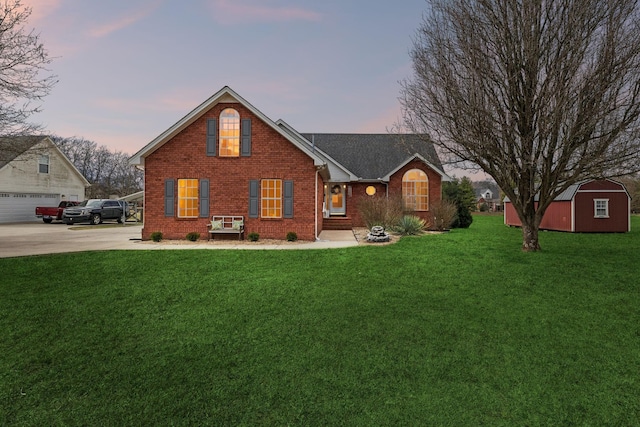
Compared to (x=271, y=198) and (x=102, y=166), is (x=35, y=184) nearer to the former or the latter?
(x=271, y=198)

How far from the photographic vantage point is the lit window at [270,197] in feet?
45.0

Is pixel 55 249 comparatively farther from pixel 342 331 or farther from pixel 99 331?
pixel 342 331

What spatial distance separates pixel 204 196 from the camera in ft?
44.8

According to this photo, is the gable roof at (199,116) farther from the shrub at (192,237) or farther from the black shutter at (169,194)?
the shrub at (192,237)

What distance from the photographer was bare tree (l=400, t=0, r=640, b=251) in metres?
8.52

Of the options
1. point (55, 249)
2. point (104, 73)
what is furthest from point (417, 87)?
point (104, 73)

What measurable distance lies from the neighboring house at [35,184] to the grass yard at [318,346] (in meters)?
23.3

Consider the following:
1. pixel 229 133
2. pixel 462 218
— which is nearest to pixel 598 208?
pixel 462 218

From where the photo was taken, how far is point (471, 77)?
9.38 metres

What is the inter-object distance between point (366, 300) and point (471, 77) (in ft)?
23.4

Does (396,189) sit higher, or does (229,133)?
(229,133)

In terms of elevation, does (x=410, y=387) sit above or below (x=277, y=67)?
below

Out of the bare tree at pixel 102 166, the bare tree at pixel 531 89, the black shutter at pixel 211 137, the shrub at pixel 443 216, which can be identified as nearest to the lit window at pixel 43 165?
the black shutter at pixel 211 137

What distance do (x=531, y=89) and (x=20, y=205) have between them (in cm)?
3397
